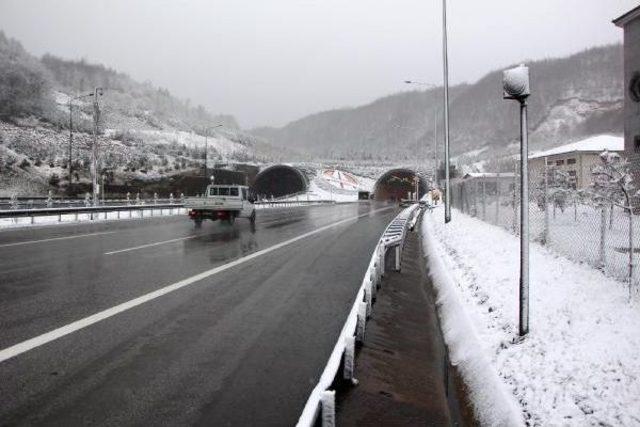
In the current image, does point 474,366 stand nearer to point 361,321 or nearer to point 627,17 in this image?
point 361,321

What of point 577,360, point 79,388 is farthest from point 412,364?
point 79,388

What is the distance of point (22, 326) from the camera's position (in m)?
6.06

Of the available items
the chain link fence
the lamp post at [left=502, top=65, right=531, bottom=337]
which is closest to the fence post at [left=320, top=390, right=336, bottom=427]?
the lamp post at [left=502, top=65, right=531, bottom=337]

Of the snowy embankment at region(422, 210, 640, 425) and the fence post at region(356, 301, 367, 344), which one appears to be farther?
the fence post at region(356, 301, 367, 344)

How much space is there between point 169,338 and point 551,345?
414 centimetres

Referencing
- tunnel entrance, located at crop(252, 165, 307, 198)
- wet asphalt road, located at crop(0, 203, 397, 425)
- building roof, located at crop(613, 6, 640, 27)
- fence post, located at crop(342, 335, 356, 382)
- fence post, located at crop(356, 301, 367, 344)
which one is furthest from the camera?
tunnel entrance, located at crop(252, 165, 307, 198)

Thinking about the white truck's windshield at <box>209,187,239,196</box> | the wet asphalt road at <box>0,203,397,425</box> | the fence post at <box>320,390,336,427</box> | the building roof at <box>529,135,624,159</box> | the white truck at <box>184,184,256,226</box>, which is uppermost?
the building roof at <box>529,135,624,159</box>

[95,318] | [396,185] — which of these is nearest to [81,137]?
[396,185]

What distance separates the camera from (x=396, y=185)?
11481cm

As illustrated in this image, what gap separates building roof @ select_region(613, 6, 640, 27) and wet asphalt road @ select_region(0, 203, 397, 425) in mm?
30172

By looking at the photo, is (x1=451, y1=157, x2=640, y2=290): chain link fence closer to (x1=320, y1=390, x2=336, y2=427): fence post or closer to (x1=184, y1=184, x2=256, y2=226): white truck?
(x1=320, y1=390, x2=336, y2=427): fence post

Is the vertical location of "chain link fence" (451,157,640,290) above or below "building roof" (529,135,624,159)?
below

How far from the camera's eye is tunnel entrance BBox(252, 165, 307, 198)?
298 feet

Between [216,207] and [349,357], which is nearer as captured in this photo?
[349,357]
